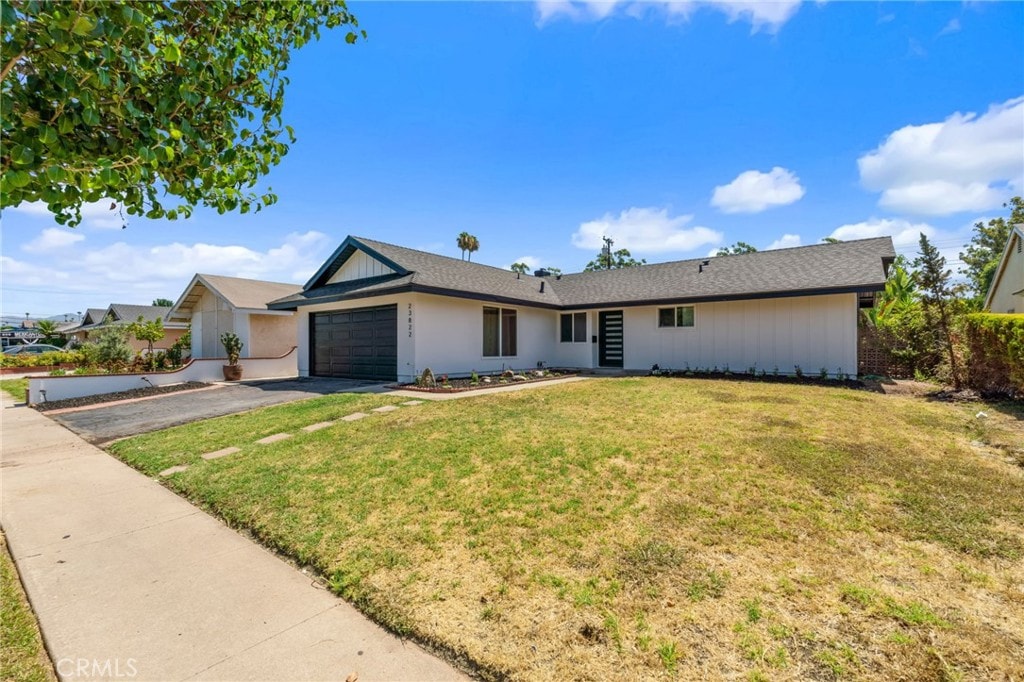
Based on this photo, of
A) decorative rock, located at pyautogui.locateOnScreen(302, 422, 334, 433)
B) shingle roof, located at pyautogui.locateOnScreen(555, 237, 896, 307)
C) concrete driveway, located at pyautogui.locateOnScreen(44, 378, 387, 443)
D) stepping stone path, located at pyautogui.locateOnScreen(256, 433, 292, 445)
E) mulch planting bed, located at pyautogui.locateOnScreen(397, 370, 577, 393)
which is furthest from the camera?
shingle roof, located at pyautogui.locateOnScreen(555, 237, 896, 307)

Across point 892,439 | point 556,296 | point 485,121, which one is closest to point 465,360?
point 556,296

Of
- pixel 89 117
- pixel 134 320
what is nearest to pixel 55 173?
pixel 89 117

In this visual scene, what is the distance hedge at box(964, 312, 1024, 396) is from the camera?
27.2 feet

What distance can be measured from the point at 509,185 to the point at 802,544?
16960mm

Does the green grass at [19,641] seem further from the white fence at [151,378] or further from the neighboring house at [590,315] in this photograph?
the white fence at [151,378]

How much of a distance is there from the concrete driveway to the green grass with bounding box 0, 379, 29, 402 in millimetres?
4990

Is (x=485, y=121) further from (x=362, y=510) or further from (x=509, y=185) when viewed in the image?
(x=362, y=510)

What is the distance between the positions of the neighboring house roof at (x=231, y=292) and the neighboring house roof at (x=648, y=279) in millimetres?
3065

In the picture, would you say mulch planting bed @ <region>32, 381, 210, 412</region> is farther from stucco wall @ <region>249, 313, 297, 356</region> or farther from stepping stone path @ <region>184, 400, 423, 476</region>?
stepping stone path @ <region>184, 400, 423, 476</region>

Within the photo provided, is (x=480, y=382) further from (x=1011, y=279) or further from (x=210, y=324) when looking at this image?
(x=1011, y=279)

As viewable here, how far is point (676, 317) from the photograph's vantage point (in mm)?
15266

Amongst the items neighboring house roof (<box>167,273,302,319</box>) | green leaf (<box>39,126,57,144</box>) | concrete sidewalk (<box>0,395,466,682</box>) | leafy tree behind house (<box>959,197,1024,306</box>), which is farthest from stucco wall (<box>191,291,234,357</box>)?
leafy tree behind house (<box>959,197,1024,306</box>)

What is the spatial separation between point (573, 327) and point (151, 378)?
15.3 metres

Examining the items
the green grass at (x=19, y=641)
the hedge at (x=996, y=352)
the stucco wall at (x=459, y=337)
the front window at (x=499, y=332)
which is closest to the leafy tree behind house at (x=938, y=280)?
the hedge at (x=996, y=352)
